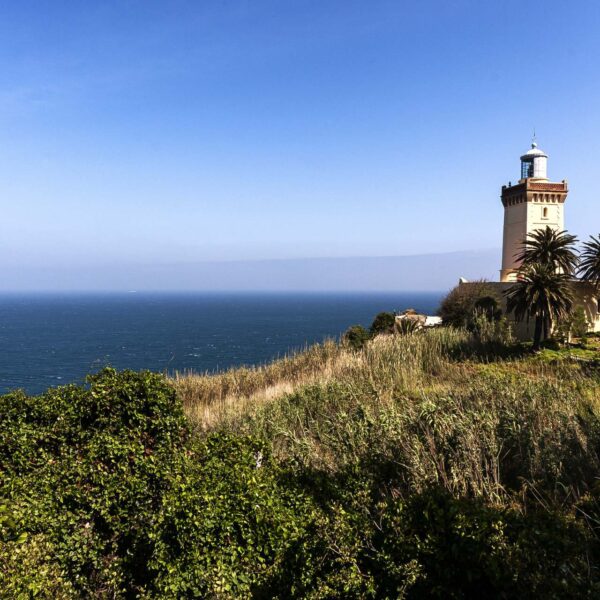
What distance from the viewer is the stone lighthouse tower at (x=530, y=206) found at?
88.4ft

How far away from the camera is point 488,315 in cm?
2483

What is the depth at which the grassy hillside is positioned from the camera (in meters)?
4.13

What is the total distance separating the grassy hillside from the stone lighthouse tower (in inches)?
826

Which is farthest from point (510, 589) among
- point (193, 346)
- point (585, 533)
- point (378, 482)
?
point (193, 346)

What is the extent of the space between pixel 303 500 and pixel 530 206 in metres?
27.2

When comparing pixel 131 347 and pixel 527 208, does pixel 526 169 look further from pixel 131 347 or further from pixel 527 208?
pixel 131 347

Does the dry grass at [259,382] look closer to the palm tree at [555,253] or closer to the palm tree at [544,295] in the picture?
the palm tree at [544,295]

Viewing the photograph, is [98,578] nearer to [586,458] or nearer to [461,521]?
[461,521]

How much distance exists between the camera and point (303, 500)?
5555 mm

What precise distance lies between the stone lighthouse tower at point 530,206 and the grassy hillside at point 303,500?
68.8 feet

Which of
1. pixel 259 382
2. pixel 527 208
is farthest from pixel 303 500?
pixel 527 208

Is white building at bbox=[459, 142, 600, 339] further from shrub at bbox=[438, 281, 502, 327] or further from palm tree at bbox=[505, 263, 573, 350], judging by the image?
palm tree at bbox=[505, 263, 573, 350]

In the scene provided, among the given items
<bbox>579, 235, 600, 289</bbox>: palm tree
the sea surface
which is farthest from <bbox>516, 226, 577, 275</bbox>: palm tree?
the sea surface

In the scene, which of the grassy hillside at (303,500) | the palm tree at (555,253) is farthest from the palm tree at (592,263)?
the grassy hillside at (303,500)
